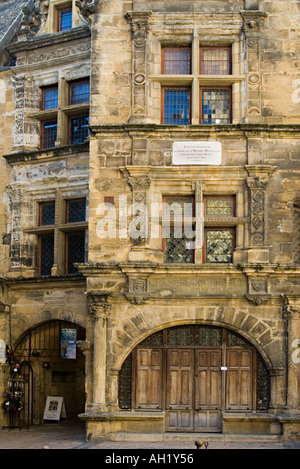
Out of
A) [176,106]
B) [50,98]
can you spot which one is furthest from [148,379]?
[50,98]

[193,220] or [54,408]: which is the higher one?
[193,220]

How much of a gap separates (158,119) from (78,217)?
12.0 ft

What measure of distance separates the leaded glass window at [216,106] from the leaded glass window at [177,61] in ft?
2.04

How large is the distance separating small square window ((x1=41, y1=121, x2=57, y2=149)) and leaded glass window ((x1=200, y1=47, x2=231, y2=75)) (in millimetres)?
4580

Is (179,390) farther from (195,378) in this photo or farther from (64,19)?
(64,19)

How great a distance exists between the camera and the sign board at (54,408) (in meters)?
21.9

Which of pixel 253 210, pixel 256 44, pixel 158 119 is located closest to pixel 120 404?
pixel 253 210

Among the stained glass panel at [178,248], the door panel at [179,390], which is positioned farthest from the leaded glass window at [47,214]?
A: the door panel at [179,390]

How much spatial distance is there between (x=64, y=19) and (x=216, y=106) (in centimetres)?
554

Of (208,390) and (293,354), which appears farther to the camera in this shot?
(208,390)

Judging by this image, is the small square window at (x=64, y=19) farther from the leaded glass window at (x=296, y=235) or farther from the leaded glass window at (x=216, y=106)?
the leaded glass window at (x=296, y=235)

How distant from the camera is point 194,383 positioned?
1792 cm

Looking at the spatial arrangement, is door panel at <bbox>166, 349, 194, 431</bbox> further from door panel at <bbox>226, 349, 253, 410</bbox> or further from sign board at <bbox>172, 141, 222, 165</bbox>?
sign board at <bbox>172, 141, 222, 165</bbox>
